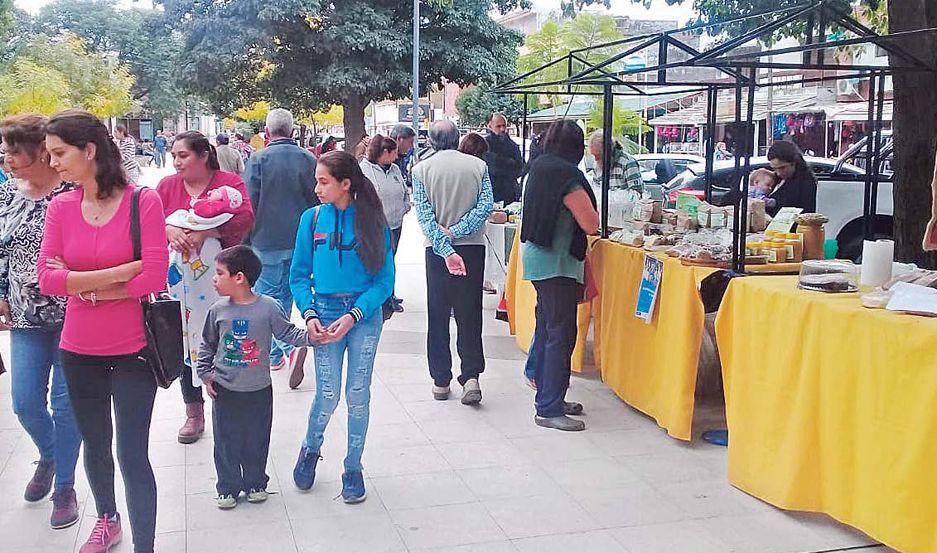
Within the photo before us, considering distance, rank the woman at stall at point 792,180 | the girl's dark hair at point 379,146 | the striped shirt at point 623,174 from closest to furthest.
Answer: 1. the woman at stall at point 792,180
2. the girl's dark hair at point 379,146
3. the striped shirt at point 623,174

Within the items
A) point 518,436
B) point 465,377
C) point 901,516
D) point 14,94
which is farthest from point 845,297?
point 14,94

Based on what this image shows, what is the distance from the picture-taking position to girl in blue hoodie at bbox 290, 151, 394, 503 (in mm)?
4035

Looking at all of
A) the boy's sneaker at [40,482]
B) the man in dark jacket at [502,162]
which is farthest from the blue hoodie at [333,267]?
the man in dark jacket at [502,162]

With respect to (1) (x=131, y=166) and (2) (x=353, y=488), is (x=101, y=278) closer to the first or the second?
(2) (x=353, y=488)

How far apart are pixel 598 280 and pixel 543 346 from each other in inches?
28.0

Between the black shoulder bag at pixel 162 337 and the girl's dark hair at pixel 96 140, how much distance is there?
8 cm

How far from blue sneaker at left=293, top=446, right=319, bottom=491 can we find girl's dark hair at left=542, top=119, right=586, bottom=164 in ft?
7.02

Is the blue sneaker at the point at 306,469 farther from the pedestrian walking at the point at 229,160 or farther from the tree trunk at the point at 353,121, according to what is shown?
the tree trunk at the point at 353,121

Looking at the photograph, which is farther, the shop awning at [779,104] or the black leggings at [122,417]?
the shop awning at [779,104]

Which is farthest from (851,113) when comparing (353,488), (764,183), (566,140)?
(353,488)

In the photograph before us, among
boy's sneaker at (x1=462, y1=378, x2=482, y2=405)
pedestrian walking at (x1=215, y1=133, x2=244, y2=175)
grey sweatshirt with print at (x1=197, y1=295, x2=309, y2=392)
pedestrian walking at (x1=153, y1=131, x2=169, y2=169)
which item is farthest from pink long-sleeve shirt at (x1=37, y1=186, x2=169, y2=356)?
pedestrian walking at (x1=153, y1=131, x2=169, y2=169)

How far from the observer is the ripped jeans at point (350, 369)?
409 cm

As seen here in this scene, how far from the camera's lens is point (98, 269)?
3158mm

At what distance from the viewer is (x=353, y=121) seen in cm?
2225
